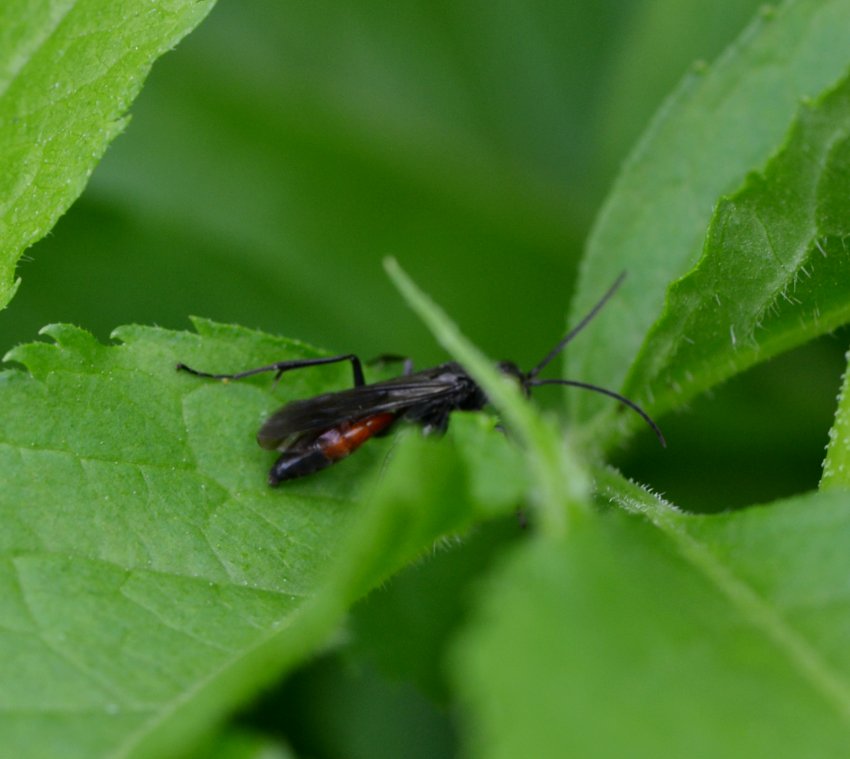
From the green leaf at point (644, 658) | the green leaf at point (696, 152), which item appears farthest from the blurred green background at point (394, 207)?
the green leaf at point (644, 658)

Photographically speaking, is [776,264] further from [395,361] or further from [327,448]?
[395,361]

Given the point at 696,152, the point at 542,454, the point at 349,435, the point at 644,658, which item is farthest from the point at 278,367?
the point at 644,658

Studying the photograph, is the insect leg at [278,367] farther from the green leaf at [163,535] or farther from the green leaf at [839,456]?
the green leaf at [839,456]

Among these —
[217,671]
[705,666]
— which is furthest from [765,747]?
[217,671]

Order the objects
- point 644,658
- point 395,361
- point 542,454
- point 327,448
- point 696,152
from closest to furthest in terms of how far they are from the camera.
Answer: point 644,658 < point 542,454 < point 327,448 < point 696,152 < point 395,361

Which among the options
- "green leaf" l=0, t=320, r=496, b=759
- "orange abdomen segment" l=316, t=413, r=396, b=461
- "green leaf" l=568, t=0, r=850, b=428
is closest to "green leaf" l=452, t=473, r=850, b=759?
"green leaf" l=0, t=320, r=496, b=759

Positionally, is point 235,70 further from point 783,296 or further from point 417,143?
point 783,296

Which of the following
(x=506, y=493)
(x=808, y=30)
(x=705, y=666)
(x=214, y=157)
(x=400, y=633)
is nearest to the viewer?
(x=705, y=666)

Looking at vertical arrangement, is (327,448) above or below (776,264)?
above
